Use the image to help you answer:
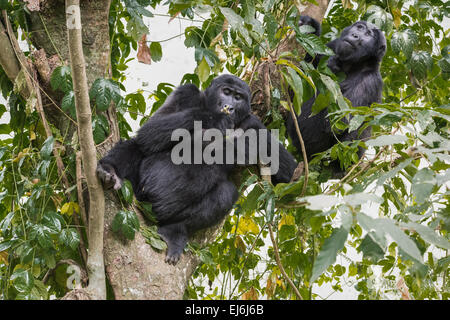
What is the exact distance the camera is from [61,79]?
3322 millimetres

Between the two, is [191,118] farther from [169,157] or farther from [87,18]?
[87,18]

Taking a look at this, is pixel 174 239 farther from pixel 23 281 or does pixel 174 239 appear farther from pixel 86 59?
pixel 86 59

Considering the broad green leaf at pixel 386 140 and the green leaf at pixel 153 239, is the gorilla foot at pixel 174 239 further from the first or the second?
the broad green leaf at pixel 386 140

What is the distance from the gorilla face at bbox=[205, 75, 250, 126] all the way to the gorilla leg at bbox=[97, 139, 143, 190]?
80 cm

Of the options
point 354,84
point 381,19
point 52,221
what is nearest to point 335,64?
point 354,84

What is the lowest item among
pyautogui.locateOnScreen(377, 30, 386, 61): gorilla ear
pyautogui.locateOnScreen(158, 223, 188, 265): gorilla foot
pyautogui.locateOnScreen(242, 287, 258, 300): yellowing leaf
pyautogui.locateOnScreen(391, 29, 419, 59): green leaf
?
pyautogui.locateOnScreen(242, 287, 258, 300): yellowing leaf

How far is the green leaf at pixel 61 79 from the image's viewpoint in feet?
10.9

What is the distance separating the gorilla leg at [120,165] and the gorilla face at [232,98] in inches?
31.3

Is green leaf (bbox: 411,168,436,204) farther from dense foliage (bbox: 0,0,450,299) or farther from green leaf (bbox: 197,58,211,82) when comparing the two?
green leaf (bbox: 197,58,211,82)

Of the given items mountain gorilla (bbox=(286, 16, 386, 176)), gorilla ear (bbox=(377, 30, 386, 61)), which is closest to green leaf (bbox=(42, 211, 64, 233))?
mountain gorilla (bbox=(286, 16, 386, 176))

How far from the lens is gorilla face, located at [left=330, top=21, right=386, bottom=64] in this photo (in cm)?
524

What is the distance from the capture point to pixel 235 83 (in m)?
4.31

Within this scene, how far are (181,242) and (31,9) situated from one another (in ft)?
6.07

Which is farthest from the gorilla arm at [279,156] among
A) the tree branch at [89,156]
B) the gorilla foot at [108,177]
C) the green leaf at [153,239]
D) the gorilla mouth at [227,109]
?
the tree branch at [89,156]
